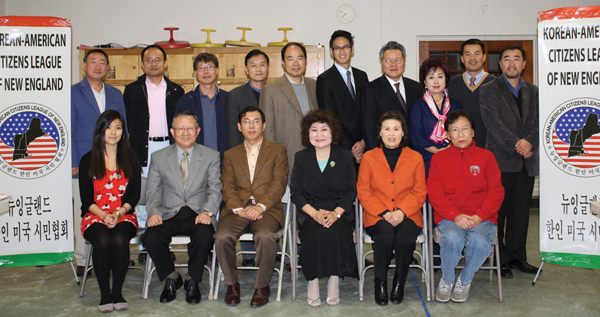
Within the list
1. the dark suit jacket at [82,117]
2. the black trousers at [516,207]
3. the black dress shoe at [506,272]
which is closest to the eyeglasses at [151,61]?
the dark suit jacket at [82,117]

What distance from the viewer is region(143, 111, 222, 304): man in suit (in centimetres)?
295

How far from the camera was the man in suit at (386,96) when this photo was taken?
137 inches

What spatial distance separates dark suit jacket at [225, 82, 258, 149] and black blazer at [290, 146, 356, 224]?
27.4 inches

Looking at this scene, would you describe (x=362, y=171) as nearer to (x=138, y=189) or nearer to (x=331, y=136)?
(x=331, y=136)

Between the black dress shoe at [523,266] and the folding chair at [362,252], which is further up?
the folding chair at [362,252]

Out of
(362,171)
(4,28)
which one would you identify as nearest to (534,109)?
(362,171)

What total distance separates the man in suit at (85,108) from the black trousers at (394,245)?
7.63ft

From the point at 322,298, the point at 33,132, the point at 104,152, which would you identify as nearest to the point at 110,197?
the point at 104,152

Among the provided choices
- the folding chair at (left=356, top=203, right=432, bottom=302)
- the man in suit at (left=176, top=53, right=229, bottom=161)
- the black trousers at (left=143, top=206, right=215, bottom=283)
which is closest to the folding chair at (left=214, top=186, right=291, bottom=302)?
the black trousers at (left=143, top=206, right=215, bottom=283)

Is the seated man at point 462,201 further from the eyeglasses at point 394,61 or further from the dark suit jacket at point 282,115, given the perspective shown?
the dark suit jacket at point 282,115

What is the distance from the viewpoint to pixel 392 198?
3.07m

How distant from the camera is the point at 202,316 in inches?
108

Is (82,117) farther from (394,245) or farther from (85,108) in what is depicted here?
(394,245)

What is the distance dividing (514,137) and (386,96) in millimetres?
1011
